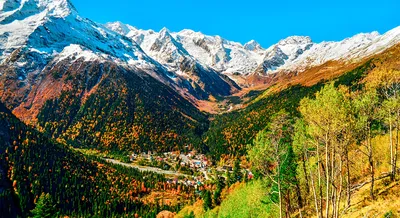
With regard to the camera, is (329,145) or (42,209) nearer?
(329,145)

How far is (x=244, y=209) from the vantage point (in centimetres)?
7881

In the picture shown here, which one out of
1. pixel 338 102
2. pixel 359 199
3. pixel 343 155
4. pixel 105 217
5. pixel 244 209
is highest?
pixel 338 102

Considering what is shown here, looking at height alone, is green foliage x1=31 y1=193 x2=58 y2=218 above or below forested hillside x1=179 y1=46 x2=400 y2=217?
below

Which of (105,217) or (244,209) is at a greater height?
(244,209)

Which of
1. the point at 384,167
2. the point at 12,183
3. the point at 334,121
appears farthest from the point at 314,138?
the point at 12,183

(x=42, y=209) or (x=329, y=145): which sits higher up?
(x=329, y=145)

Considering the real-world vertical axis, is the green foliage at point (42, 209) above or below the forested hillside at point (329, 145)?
below

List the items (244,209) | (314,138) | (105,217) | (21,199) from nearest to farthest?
(314,138)
(244,209)
(21,199)
(105,217)

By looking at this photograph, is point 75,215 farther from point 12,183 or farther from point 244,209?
point 244,209

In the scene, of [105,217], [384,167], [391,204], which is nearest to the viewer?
[391,204]

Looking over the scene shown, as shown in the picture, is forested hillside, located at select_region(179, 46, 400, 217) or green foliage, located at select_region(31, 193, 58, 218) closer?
forested hillside, located at select_region(179, 46, 400, 217)

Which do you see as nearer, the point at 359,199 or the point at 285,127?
the point at 285,127

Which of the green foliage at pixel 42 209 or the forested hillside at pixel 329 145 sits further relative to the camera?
the green foliage at pixel 42 209

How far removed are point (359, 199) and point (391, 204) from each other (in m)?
11.6
